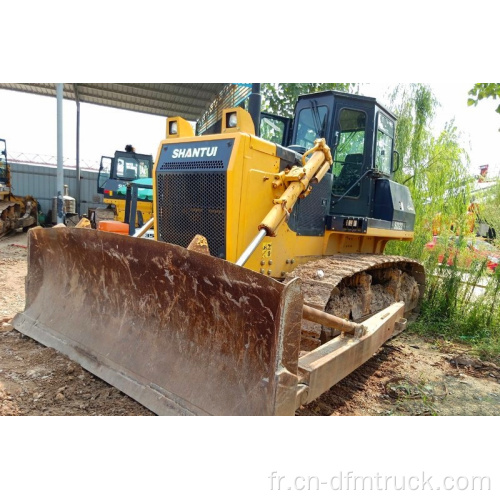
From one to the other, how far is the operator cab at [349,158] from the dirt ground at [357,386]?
1525 mm

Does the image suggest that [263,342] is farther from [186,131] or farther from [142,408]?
[186,131]

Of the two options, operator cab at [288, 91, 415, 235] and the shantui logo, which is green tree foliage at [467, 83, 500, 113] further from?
the shantui logo

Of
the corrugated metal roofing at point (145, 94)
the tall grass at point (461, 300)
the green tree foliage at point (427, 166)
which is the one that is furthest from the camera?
the corrugated metal roofing at point (145, 94)

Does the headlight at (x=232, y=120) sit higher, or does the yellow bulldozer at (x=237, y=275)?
the headlight at (x=232, y=120)

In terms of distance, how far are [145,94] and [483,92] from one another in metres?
13.4

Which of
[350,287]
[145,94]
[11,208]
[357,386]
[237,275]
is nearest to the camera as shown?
[237,275]

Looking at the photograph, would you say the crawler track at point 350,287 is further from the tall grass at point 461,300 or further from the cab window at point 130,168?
the cab window at point 130,168

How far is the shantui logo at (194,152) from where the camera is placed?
3437 millimetres

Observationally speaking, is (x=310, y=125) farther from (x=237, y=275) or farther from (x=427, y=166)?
(x=427, y=166)

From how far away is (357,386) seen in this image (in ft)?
12.1

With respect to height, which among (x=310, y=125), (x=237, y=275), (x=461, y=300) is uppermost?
(x=310, y=125)

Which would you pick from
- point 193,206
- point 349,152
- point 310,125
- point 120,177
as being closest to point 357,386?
point 193,206

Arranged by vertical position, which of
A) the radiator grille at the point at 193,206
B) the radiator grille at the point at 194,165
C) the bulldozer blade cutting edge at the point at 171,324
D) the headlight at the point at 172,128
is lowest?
the bulldozer blade cutting edge at the point at 171,324

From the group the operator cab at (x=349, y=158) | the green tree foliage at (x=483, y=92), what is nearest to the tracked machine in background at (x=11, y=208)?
the operator cab at (x=349, y=158)
